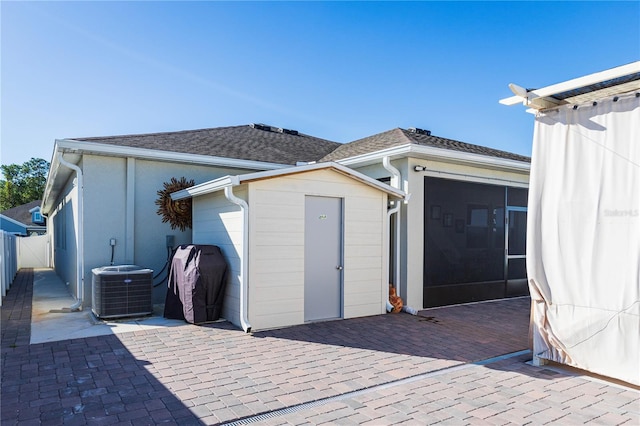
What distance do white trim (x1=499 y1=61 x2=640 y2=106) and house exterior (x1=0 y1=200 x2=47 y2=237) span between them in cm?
3139

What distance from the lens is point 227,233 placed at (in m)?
6.53

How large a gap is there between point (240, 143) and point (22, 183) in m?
45.4

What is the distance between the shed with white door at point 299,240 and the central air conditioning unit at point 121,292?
137 centimetres

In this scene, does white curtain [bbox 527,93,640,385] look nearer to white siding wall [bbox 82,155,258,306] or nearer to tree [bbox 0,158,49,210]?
white siding wall [bbox 82,155,258,306]

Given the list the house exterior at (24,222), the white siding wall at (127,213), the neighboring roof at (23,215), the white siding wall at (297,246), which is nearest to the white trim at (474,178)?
the white siding wall at (297,246)

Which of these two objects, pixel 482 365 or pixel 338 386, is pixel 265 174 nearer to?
pixel 338 386

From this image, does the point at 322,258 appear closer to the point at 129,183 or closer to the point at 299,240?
the point at 299,240

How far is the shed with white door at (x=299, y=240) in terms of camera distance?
6.00 meters

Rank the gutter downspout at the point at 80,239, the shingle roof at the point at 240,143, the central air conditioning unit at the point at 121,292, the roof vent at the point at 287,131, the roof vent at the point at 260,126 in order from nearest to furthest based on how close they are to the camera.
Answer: the central air conditioning unit at the point at 121,292 < the gutter downspout at the point at 80,239 < the shingle roof at the point at 240,143 < the roof vent at the point at 260,126 < the roof vent at the point at 287,131

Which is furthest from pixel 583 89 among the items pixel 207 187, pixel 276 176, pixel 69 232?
pixel 69 232

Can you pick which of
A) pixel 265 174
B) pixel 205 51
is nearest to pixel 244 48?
pixel 205 51

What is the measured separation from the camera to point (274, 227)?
20.3 feet

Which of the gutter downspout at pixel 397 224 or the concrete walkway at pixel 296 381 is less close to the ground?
the gutter downspout at pixel 397 224

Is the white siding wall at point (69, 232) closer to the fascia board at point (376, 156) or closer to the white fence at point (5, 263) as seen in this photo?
the white fence at point (5, 263)
